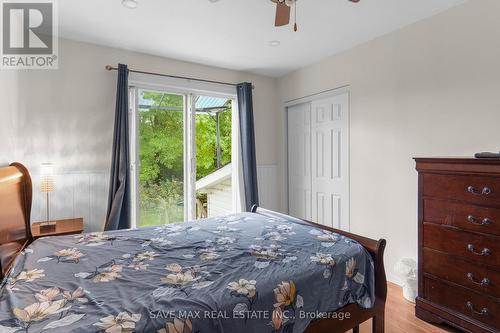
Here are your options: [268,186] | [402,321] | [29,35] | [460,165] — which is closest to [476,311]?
[402,321]

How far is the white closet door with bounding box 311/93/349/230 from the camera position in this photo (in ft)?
11.0

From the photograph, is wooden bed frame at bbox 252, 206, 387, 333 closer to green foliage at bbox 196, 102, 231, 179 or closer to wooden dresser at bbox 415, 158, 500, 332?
wooden dresser at bbox 415, 158, 500, 332

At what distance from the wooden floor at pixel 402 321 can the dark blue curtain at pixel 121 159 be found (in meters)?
2.48

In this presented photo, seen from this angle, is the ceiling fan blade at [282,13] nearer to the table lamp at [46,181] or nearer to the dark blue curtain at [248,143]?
the dark blue curtain at [248,143]

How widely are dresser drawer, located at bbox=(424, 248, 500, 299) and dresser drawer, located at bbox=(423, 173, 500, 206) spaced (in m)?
0.44

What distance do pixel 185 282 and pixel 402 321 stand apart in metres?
1.91

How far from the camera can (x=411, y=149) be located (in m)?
2.67

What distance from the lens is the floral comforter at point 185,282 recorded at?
1.05 meters

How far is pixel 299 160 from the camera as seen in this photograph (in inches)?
160

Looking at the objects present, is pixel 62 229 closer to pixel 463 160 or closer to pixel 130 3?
pixel 130 3

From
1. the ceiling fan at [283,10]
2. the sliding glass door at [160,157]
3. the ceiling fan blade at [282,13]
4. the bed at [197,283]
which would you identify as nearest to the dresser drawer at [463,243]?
the bed at [197,283]

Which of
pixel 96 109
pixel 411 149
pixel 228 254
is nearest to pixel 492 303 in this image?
pixel 411 149

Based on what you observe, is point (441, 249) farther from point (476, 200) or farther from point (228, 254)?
point (228, 254)

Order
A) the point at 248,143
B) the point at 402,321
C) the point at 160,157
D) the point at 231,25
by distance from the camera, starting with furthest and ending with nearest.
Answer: the point at 248,143 < the point at 160,157 < the point at 231,25 < the point at 402,321
